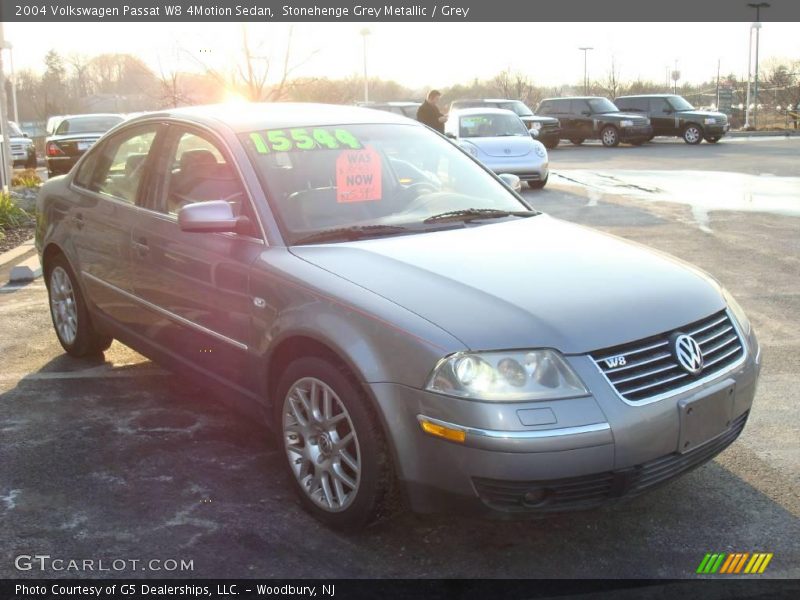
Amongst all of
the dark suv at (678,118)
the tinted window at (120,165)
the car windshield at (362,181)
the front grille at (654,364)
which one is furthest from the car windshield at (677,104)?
the front grille at (654,364)

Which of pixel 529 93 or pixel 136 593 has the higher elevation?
pixel 529 93

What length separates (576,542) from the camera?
3.36 m

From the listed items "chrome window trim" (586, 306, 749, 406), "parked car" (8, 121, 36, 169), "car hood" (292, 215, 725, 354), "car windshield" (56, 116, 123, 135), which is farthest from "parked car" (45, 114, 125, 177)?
"chrome window trim" (586, 306, 749, 406)

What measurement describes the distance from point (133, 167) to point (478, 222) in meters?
2.06

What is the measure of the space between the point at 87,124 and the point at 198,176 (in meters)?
18.5

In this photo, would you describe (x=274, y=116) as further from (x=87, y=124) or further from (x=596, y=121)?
(x=596, y=121)

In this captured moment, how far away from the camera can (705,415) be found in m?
3.20

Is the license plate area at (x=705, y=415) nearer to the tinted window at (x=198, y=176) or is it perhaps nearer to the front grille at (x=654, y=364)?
the front grille at (x=654, y=364)

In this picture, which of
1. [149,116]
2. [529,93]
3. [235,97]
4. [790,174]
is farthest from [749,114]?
[149,116]

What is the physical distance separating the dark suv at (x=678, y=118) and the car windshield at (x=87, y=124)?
17.4m

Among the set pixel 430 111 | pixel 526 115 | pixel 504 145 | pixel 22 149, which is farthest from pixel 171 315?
pixel 526 115

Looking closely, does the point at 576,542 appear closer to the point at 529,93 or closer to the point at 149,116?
the point at 149,116

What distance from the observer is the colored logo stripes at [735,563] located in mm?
3133
